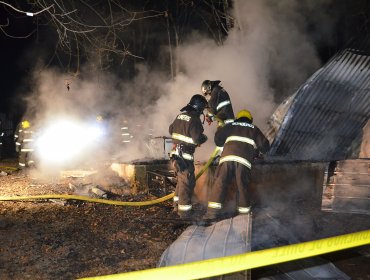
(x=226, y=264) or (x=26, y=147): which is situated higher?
(x=226, y=264)

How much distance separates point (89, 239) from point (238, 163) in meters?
2.42

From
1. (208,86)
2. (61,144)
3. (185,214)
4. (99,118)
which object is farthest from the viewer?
(99,118)

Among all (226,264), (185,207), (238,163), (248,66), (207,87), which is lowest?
(185,207)

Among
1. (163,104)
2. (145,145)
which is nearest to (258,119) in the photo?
(163,104)

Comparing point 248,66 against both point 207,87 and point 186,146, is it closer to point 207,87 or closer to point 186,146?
point 207,87

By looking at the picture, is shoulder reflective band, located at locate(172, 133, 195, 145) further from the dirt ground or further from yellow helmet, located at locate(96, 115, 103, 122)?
yellow helmet, located at locate(96, 115, 103, 122)

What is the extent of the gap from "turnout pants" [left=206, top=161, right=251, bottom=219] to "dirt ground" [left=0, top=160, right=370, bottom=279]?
544 millimetres

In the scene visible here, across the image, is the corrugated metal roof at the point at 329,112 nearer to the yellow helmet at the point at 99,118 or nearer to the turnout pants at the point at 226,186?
the turnout pants at the point at 226,186

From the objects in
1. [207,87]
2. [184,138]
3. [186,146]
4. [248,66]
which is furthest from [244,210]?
[248,66]

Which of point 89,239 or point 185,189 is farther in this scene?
point 185,189

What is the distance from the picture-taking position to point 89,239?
4.47m

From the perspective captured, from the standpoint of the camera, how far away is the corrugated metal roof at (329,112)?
5918 mm

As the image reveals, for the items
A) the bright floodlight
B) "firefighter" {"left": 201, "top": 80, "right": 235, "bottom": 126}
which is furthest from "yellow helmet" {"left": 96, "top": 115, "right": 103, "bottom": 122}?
"firefighter" {"left": 201, "top": 80, "right": 235, "bottom": 126}

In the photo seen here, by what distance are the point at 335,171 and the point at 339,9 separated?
3.32 m
